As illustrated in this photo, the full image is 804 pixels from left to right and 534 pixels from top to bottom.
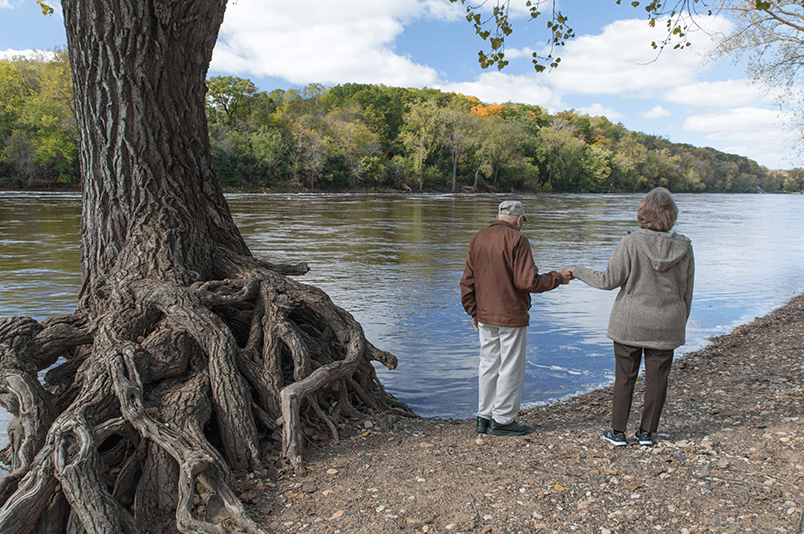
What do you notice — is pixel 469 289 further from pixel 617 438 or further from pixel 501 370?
pixel 617 438

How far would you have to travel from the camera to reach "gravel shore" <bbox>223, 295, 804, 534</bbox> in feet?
11.5

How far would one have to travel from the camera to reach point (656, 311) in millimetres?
4215

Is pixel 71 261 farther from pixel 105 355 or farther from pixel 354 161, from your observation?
pixel 354 161

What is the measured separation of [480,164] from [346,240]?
72.7m

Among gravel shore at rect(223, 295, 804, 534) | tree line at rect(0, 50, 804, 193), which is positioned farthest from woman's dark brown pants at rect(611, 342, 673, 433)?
tree line at rect(0, 50, 804, 193)

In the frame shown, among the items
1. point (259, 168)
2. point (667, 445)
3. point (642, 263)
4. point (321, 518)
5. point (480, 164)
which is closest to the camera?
point (321, 518)

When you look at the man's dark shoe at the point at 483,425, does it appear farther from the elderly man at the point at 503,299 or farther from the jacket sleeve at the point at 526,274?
the jacket sleeve at the point at 526,274

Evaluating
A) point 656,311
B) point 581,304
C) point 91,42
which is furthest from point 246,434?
point 581,304

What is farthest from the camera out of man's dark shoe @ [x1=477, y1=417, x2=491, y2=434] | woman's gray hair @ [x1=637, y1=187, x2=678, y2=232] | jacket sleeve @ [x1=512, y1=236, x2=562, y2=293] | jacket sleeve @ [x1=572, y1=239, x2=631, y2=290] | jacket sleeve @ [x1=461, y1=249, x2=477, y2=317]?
man's dark shoe @ [x1=477, y1=417, x2=491, y2=434]

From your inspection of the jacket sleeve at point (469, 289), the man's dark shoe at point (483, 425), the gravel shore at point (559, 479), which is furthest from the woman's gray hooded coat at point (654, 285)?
the man's dark shoe at point (483, 425)

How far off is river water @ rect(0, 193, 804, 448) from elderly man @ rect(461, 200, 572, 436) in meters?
1.70

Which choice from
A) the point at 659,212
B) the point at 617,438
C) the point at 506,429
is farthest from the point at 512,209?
the point at 617,438

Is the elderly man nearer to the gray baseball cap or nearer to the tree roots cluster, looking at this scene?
the gray baseball cap

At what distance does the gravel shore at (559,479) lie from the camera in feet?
11.5
